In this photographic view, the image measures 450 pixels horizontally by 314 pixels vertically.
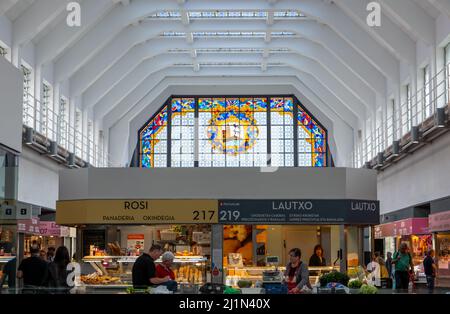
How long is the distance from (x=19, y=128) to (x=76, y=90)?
1597 centimetres

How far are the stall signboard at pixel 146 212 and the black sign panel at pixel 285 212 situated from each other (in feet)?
1.20

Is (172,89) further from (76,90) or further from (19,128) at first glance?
(19,128)

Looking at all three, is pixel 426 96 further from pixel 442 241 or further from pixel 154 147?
pixel 154 147

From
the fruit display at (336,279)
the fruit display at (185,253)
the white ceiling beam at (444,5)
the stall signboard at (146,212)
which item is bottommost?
the fruit display at (336,279)

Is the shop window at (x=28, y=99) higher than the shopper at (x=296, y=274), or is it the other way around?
the shop window at (x=28, y=99)

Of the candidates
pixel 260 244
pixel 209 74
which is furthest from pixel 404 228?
pixel 209 74

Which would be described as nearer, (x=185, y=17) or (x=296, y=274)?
(x=296, y=274)

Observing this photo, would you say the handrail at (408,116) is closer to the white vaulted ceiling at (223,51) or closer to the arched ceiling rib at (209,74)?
the white vaulted ceiling at (223,51)

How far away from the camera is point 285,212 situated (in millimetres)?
16188

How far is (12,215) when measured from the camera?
12.6 metres

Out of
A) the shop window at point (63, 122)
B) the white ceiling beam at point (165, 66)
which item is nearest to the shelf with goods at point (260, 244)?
the shop window at point (63, 122)

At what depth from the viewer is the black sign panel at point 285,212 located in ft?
53.0

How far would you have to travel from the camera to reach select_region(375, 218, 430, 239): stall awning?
22.2 meters

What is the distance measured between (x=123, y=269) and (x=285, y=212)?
12.0 ft
